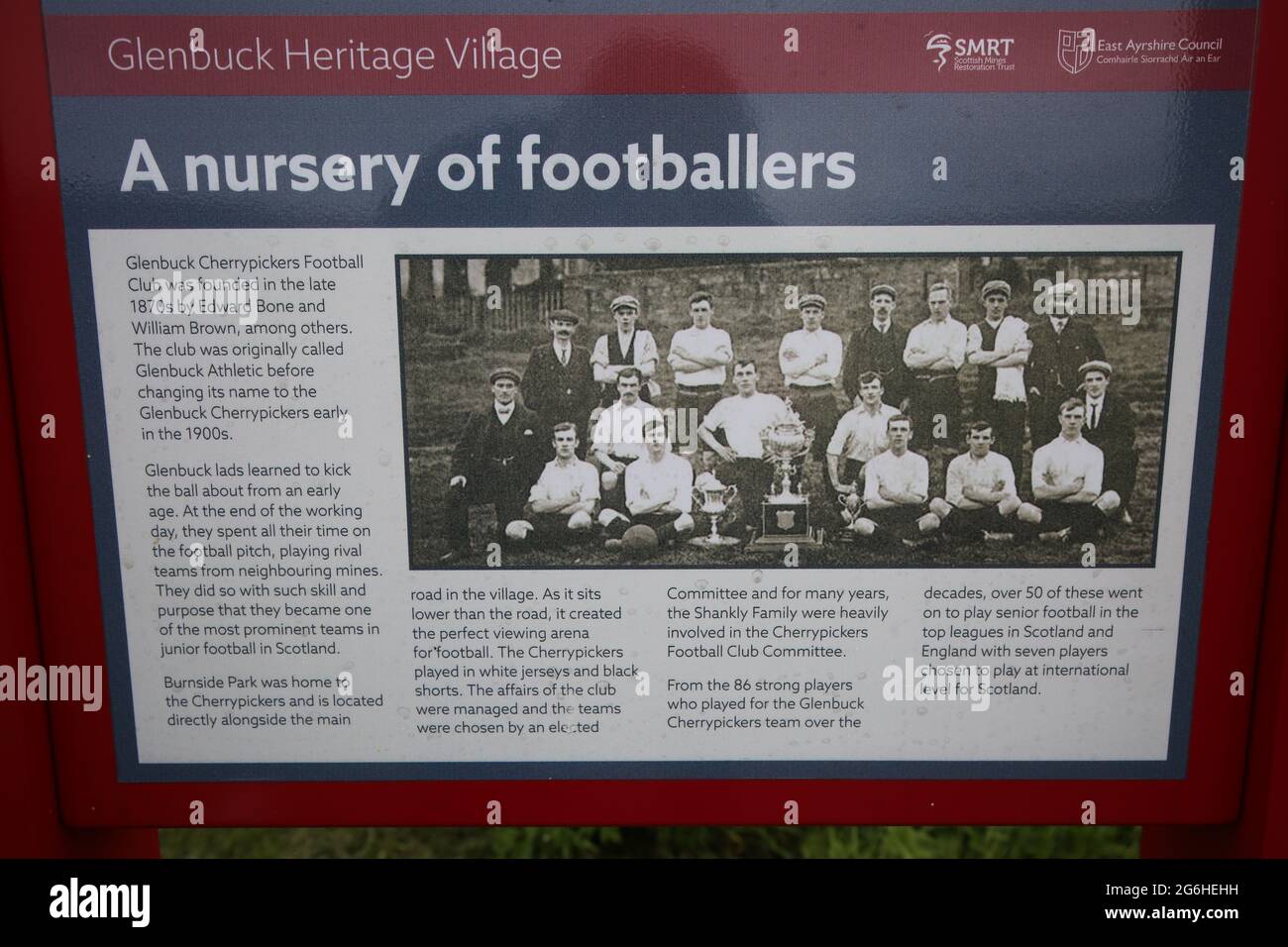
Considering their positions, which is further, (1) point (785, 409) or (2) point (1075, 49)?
(1) point (785, 409)

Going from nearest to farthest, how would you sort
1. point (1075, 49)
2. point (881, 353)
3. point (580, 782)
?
1. point (1075, 49)
2. point (881, 353)
3. point (580, 782)

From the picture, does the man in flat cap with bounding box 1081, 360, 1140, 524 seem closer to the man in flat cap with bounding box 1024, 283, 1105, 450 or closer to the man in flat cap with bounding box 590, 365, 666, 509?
the man in flat cap with bounding box 1024, 283, 1105, 450

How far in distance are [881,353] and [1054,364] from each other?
327mm

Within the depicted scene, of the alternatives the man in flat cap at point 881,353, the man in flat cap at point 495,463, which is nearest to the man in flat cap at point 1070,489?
the man in flat cap at point 881,353

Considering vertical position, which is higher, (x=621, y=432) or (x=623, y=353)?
(x=623, y=353)

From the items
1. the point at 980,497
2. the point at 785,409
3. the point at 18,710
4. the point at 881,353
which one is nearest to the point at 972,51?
the point at 881,353

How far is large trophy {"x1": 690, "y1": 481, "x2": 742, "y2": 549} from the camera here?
1700mm

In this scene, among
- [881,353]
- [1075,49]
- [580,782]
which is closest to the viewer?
[1075,49]

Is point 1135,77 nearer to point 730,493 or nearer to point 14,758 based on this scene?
point 730,493

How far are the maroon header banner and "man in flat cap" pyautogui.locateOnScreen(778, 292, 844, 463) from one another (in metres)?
0.40

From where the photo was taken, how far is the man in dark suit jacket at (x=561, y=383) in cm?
165

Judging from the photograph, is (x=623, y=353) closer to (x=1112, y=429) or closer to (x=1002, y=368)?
(x=1002, y=368)

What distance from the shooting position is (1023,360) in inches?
65.4

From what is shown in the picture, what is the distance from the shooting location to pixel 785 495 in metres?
1.71
